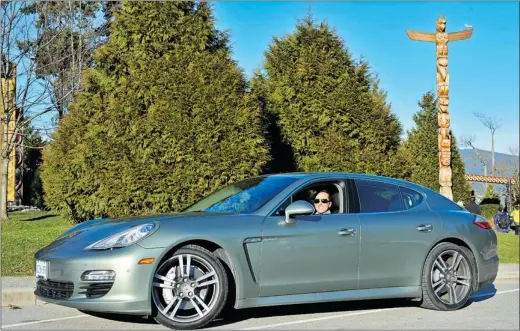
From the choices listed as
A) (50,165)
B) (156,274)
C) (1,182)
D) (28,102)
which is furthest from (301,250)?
(28,102)

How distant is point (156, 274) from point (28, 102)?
17446mm

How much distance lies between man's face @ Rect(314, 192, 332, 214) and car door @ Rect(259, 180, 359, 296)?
40cm

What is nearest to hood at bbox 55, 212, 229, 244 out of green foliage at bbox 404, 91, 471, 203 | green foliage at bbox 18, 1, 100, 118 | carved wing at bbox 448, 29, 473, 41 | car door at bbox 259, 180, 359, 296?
car door at bbox 259, 180, 359, 296

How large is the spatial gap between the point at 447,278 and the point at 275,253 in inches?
83.4

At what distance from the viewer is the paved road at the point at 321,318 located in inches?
218

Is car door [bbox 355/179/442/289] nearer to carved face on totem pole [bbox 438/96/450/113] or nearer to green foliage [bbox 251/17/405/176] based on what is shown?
green foliage [bbox 251/17/405/176]

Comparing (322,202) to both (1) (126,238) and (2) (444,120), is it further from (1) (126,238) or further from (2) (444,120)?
(2) (444,120)

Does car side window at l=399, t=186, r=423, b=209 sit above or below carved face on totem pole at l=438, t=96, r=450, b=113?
below

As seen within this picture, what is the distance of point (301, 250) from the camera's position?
18.4 ft

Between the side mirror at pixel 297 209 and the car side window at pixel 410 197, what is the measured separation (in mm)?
1431

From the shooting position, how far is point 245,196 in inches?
240

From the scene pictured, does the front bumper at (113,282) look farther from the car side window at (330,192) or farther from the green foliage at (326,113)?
the green foliage at (326,113)

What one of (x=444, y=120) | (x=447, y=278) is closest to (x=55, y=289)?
(x=447, y=278)

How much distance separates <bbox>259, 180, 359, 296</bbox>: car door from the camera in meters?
5.50
